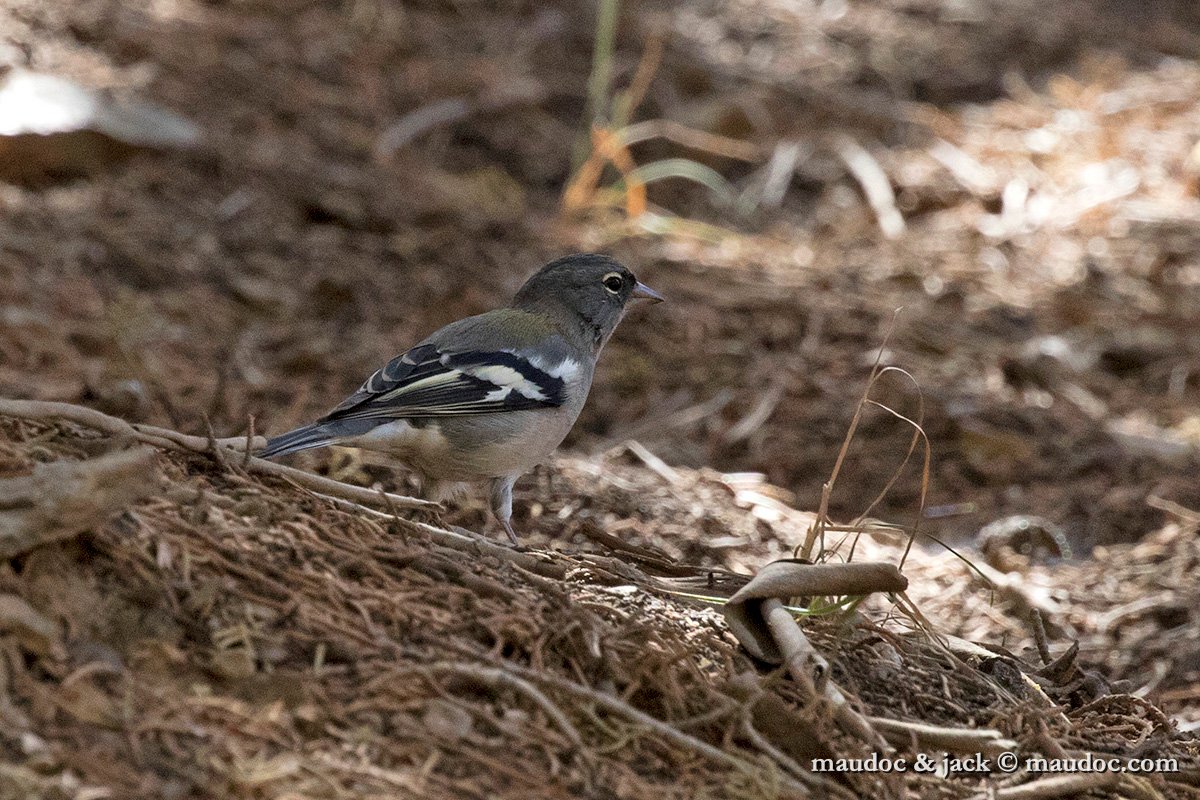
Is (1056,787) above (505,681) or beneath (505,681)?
beneath

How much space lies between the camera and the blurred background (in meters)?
6.01

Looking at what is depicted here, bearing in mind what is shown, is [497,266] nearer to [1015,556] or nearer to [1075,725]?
[1015,556]

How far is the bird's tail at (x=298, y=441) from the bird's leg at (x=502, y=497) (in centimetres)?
Answer: 72

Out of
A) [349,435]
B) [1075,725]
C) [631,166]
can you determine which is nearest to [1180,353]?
Answer: [631,166]

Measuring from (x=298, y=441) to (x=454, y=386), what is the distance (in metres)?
0.80

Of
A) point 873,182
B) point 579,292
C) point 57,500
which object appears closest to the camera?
point 57,500

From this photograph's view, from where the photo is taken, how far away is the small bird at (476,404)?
4402 mm

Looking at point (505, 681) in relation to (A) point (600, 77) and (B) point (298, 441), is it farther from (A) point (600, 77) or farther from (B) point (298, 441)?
(A) point (600, 77)

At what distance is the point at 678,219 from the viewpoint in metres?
8.13

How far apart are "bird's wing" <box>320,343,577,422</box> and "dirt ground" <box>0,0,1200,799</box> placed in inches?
17.8

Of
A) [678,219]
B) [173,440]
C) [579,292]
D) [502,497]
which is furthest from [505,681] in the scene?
[678,219]

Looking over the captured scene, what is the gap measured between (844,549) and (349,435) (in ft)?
6.53

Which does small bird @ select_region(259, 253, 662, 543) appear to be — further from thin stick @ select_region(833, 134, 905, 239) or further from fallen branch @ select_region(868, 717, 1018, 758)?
thin stick @ select_region(833, 134, 905, 239)

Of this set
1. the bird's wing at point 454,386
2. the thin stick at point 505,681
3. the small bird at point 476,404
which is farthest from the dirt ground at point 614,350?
the bird's wing at point 454,386
